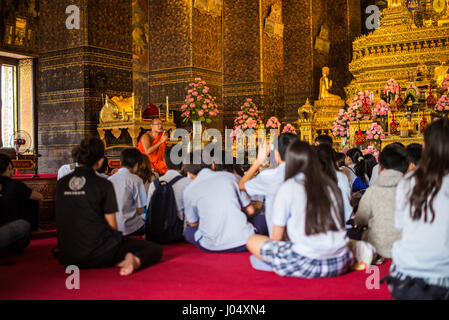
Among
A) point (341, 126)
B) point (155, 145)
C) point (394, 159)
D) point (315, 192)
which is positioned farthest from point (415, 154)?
point (341, 126)

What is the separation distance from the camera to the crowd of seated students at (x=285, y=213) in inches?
118

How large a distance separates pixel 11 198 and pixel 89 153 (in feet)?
5.68

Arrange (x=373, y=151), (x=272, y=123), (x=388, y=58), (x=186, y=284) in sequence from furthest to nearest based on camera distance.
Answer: (x=388, y=58) → (x=272, y=123) → (x=373, y=151) → (x=186, y=284)

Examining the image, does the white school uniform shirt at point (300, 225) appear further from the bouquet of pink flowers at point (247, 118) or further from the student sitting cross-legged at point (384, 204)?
the bouquet of pink flowers at point (247, 118)

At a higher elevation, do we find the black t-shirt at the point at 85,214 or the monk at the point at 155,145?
the monk at the point at 155,145

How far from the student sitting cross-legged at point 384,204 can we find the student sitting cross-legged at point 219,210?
1120 mm

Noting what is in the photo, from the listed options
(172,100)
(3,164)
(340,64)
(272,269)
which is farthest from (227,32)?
(272,269)

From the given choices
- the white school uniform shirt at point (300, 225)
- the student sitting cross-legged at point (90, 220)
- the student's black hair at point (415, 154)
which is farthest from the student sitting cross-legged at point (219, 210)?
the student's black hair at point (415, 154)

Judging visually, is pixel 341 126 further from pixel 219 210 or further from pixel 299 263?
pixel 299 263

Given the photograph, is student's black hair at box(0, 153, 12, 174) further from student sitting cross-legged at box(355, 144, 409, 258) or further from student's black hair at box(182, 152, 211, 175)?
student sitting cross-legged at box(355, 144, 409, 258)

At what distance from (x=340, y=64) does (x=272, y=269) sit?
17.2 metres

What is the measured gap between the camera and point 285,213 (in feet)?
11.7

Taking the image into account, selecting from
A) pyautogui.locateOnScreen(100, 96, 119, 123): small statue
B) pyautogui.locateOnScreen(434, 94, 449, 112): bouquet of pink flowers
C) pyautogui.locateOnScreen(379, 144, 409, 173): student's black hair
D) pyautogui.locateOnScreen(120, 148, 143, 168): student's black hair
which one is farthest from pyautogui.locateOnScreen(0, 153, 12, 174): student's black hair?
pyautogui.locateOnScreen(434, 94, 449, 112): bouquet of pink flowers
